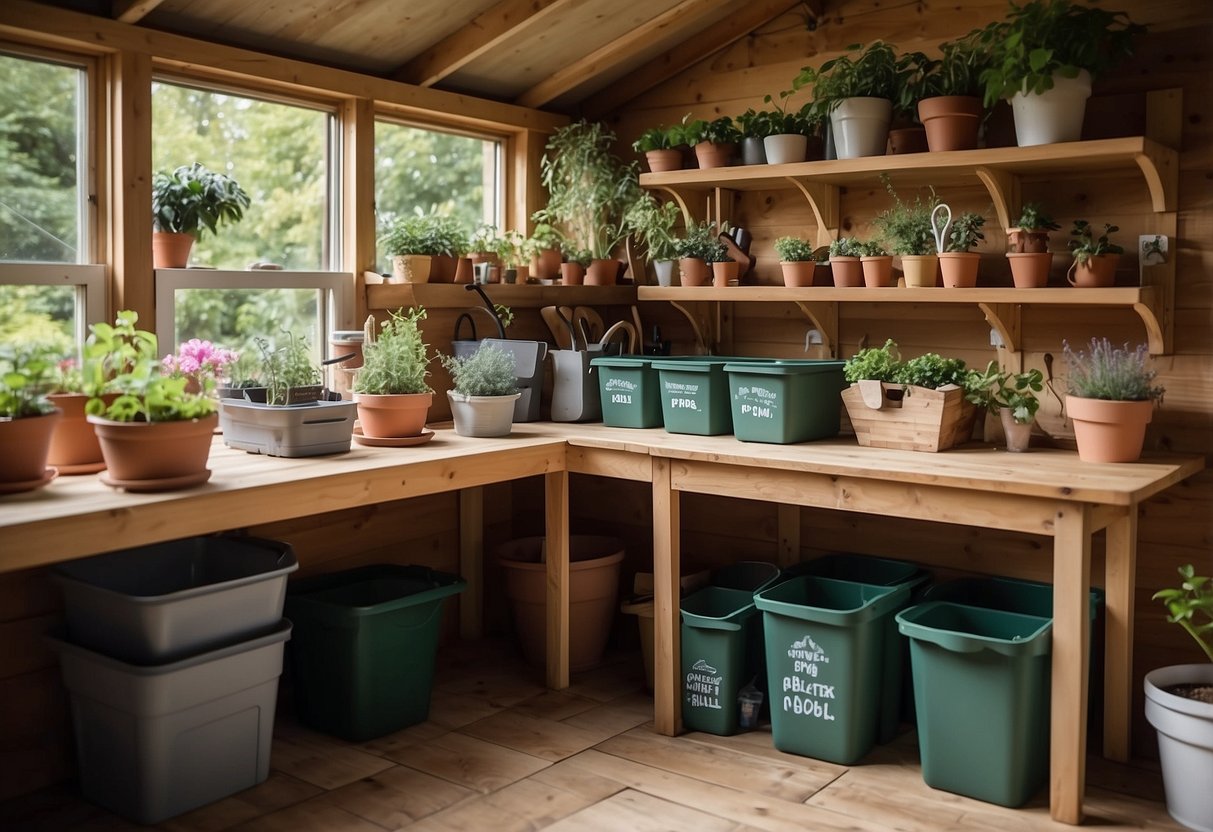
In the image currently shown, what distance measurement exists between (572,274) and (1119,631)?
213 centimetres

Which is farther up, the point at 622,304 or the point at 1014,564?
the point at 622,304

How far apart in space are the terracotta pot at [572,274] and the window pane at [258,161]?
86 cm

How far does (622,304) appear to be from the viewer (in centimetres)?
425

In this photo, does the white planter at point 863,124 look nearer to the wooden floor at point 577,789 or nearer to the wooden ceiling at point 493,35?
the wooden ceiling at point 493,35

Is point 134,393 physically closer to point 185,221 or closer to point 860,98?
point 185,221

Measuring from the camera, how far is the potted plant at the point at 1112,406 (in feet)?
9.38

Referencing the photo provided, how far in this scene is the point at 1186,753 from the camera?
2.62 metres

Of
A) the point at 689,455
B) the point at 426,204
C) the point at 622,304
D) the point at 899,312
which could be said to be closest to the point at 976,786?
the point at 689,455

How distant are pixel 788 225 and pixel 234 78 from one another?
182cm

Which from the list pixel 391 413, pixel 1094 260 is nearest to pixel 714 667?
pixel 391 413

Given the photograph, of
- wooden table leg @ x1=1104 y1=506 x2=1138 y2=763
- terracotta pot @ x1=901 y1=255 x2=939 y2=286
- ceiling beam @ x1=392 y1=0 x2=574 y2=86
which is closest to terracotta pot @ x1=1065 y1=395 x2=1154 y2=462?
wooden table leg @ x1=1104 y1=506 x2=1138 y2=763

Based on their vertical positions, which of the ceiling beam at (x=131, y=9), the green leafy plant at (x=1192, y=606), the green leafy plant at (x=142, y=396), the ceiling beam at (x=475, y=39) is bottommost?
the green leafy plant at (x=1192, y=606)

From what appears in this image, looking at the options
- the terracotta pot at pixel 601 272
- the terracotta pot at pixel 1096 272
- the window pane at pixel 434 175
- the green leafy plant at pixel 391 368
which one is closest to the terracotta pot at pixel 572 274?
the terracotta pot at pixel 601 272

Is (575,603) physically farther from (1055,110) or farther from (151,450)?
(1055,110)
